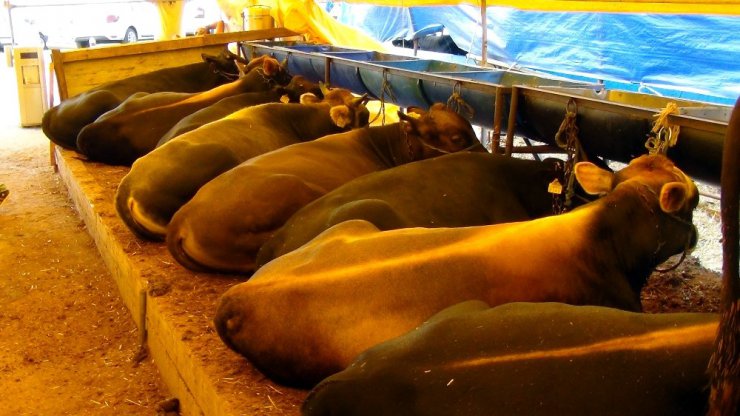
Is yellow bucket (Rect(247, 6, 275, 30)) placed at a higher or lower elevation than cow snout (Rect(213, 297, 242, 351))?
higher

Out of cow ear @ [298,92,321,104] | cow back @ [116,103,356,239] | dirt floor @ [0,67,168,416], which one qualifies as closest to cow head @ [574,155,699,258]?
dirt floor @ [0,67,168,416]

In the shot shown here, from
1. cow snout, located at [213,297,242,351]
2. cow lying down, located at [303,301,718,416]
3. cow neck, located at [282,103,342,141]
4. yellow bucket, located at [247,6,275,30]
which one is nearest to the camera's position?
cow lying down, located at [303,301,718,416]

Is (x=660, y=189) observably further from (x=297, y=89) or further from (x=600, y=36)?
(x=600, y=36)

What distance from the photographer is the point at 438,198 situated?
371 cm

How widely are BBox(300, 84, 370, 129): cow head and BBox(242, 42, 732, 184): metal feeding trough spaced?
6.8 inches

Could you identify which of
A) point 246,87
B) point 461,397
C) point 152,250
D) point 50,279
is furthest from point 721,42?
point 461,397

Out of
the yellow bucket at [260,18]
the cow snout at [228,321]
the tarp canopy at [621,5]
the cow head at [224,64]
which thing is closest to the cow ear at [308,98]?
the cow head at [224,64]

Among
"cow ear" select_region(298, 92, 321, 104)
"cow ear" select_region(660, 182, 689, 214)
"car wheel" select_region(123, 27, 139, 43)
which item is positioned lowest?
"car wheel" select_region(123, 27, 139, 43)

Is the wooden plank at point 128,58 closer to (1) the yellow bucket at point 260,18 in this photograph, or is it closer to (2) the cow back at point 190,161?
(1) the yellow bucket at point 260,18

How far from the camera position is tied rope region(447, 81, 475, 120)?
4543 millimetres

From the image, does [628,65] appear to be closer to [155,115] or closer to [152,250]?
[155,115]

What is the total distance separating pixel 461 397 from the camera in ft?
6.01

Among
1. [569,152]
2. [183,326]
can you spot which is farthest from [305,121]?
[183,326]

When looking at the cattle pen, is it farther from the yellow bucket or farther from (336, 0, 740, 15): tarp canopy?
the yellow bucket
